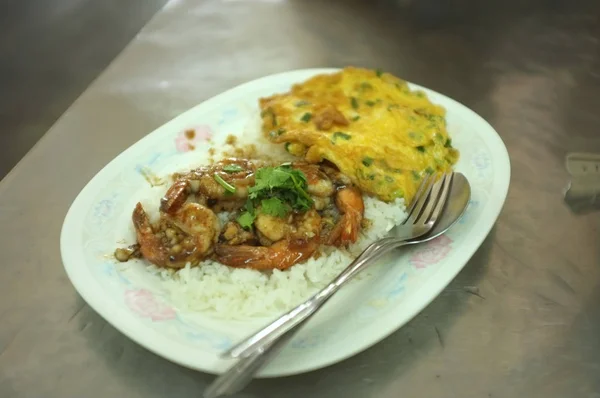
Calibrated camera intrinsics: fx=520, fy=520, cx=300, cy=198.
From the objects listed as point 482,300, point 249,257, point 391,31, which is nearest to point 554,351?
point 482,300

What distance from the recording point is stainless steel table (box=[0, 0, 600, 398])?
131 cm

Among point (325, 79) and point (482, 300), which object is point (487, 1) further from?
point (482, 300)

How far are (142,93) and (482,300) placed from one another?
5.68ft

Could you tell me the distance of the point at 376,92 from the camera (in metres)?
1.86

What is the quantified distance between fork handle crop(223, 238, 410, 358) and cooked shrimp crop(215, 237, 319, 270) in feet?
0.65

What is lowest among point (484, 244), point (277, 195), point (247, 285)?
point (484, 244)

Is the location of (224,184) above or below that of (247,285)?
above

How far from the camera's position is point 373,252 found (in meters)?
1.32

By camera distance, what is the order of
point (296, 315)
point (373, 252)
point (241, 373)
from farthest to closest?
point (373, 252)
point (296, 315)
point (241, 373)

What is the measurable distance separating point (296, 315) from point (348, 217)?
46 centimetres

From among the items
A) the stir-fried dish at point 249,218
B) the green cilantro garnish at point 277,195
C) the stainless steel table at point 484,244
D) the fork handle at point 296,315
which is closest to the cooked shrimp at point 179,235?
the stir-fried dish at point 249,218

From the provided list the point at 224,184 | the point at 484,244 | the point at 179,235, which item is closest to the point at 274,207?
the point at 224,184

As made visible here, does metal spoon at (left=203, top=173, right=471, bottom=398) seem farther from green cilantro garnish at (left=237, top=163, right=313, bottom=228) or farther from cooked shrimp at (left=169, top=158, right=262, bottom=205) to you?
cooked shrimp at (left=169, top=158, right=262, bottom=205)

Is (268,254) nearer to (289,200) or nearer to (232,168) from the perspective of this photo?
(289,200)
